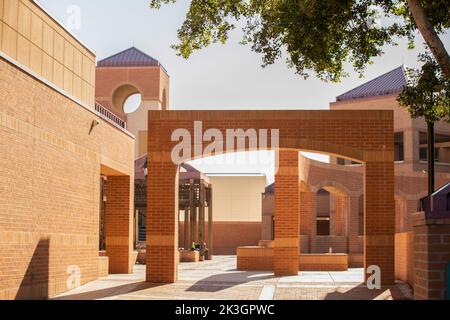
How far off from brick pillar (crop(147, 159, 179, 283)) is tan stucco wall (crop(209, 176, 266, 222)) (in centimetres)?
3492

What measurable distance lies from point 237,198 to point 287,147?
3677cm

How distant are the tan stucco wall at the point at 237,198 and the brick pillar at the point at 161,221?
34.9m

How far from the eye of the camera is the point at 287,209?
26812mm

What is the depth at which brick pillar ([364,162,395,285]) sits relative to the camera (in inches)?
870

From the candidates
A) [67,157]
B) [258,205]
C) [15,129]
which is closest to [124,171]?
[67,157]

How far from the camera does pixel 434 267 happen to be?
23.9 feet

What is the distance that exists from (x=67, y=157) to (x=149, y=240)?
3950 millimetres

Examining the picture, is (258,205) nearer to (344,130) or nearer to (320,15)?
(344,130)

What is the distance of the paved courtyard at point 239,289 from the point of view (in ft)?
60.8

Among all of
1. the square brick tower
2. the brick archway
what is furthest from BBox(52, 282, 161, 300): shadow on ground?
the square brick tower

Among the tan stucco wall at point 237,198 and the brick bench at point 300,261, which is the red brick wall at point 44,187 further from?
the tan stucco wall at point 237,198

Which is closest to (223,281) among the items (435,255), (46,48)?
(46,48)

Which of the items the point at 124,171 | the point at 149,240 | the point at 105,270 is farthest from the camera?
the point at 124,171
